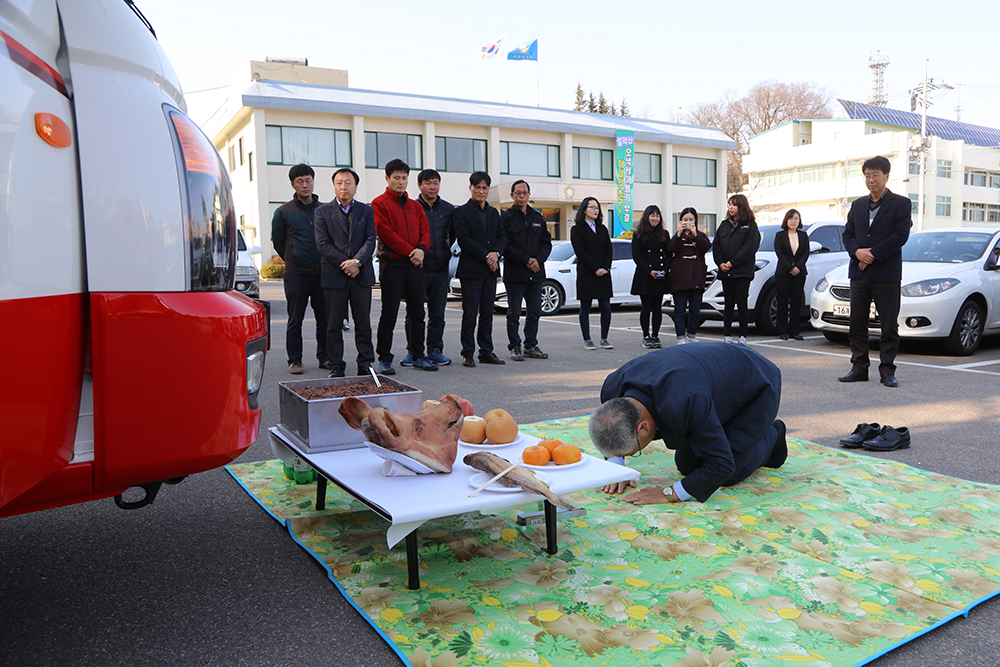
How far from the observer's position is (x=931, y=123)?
63.1m

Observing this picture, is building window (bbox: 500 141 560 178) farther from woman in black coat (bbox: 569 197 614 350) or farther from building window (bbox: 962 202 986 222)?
building window (bbox: 962 202 986 222)

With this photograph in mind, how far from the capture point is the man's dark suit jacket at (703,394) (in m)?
3.15

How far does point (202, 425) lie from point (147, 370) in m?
0.22

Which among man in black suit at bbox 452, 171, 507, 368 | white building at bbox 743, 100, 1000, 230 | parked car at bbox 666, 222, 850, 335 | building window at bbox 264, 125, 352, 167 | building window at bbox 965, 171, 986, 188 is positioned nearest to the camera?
man in black suit at bbox 452, 171, 507, 368

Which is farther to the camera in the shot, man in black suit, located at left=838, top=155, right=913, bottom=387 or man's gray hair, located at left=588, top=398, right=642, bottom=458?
man in black suit, located at left=838, top=155, right=913, bottom=387

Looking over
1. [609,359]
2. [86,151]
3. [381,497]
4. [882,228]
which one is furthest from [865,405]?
[86,151]

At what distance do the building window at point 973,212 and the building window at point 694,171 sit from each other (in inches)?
1394

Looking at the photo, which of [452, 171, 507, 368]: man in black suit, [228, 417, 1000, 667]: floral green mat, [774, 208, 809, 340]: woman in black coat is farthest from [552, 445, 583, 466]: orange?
[774, 208, 809, 340]: woman in black coat

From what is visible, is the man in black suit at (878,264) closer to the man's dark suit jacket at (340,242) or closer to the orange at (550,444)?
the man's dark suit jacket at (340,242)

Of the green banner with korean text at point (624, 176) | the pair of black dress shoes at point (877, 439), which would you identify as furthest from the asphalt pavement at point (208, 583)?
the green banner with korean text at point (624, 176)

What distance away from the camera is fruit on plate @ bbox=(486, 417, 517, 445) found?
124 inches

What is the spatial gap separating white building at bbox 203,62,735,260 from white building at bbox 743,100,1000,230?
961 inches

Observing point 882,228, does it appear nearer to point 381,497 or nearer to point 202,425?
point 381,497

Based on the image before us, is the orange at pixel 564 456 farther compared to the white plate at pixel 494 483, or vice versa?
the orange at pixel 564 456
